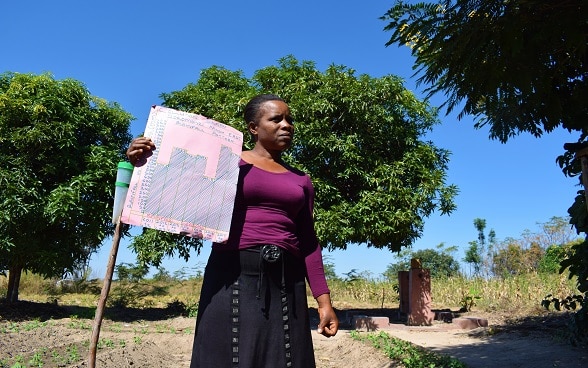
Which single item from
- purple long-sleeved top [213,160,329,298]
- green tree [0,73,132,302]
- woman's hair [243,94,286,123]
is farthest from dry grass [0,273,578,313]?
woman's hair [243,94,286,123]

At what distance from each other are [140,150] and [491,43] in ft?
7.10

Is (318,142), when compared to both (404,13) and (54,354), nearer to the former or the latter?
(54,354)

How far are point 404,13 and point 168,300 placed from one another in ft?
41.7

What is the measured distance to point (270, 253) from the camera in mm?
1994

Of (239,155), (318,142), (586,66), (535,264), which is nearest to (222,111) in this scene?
(318,142)

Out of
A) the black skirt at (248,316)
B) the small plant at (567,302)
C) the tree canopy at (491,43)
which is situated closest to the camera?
the black skirt at (248,316)

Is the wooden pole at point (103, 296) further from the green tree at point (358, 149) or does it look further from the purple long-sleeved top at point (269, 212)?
the green tree at point (358, 149)

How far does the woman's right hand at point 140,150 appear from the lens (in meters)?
1.99

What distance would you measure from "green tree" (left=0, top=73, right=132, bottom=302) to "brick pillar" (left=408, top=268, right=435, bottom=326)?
241 inches

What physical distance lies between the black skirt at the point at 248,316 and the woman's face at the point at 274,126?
0.47 meters

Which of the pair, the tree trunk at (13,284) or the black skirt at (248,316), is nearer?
the black skirt at (248,316)

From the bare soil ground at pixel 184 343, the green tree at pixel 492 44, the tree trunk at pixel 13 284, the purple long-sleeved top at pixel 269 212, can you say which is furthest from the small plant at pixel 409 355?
the tree trunk at pixel 13 284

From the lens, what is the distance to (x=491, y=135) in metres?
4.61

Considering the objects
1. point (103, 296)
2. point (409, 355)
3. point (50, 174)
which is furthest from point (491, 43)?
point (50, 174)
